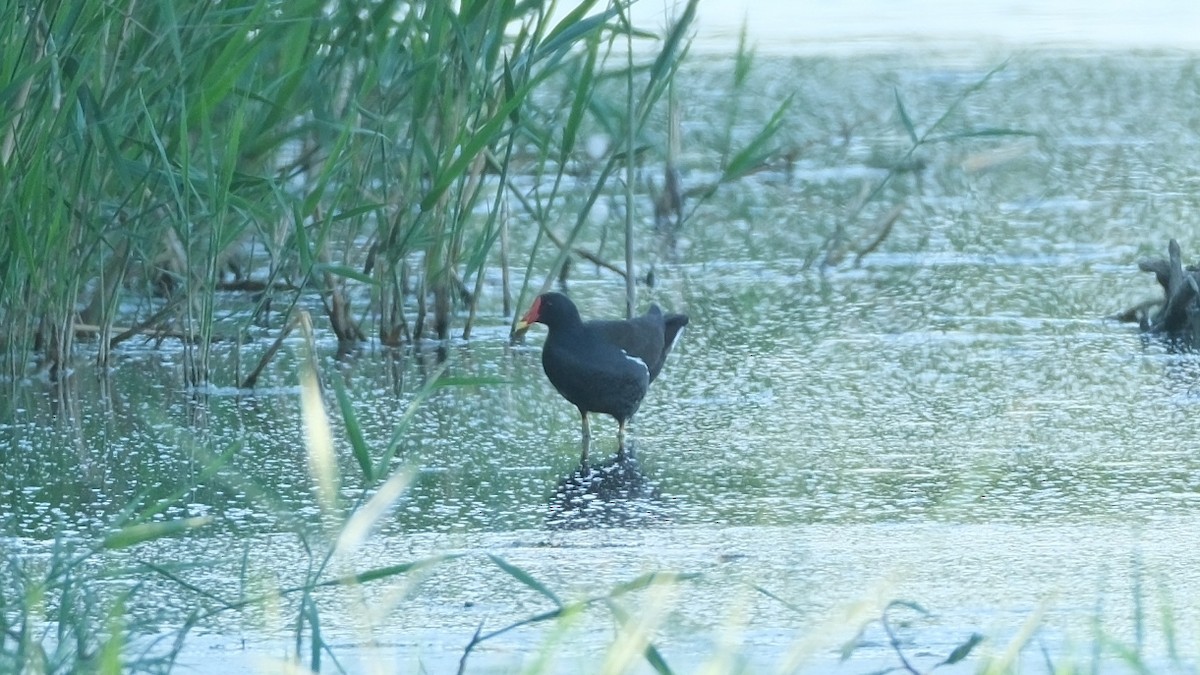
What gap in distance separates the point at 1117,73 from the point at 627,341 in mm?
5029

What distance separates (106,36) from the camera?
3615mm

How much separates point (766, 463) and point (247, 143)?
131cm

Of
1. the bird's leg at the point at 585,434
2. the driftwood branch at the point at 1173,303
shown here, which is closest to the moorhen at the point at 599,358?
the bird's leg at the point at 585,434

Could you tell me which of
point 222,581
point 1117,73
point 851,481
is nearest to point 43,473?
point 222,581

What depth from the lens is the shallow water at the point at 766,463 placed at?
262cm

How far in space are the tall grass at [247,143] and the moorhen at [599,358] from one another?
31 centimetres

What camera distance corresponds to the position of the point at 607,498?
3.26 m

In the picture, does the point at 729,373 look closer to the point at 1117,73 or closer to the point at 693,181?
the point at 693,181

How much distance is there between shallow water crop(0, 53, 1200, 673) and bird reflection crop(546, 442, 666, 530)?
11 millimetres

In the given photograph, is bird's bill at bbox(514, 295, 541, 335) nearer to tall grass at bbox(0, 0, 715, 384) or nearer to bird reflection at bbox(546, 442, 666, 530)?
tall grass at bbox(0, 0, 715, 384)

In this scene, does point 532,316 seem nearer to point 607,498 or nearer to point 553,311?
point 553,311

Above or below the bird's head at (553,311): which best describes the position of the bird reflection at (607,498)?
below

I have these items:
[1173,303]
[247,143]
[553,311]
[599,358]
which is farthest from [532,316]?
[1173,303]

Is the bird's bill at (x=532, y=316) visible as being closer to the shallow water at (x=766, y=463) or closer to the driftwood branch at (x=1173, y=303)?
the shallow water at (x=766, y=463)
